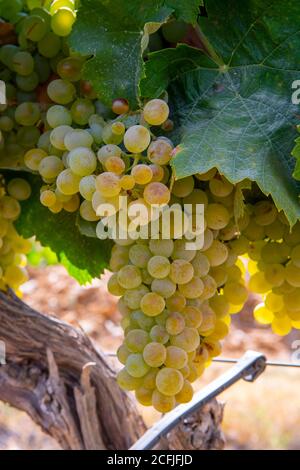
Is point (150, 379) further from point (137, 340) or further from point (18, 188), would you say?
point (18, 188)

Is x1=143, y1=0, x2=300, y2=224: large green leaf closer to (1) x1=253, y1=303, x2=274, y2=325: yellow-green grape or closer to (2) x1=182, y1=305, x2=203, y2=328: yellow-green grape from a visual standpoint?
(2) x1=182, y1=305, x2=203, y2=328: yellow-green grape

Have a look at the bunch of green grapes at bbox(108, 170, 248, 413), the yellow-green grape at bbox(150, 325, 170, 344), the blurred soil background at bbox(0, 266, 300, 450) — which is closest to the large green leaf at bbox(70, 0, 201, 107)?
the bunch of green grapes at bbox(108, 170, 248, 413)

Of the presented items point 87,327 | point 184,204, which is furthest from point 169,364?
point 87,327

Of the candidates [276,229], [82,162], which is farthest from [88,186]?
[276,229]

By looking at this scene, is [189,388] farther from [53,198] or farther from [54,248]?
[54,248]

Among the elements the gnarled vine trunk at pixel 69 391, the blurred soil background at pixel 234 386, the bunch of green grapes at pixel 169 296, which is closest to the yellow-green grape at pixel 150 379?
the bunch of green grapes at pixel 169 296

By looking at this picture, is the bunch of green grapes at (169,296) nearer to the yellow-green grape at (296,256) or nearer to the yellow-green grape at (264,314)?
the yellow-green grape at (296,256)
